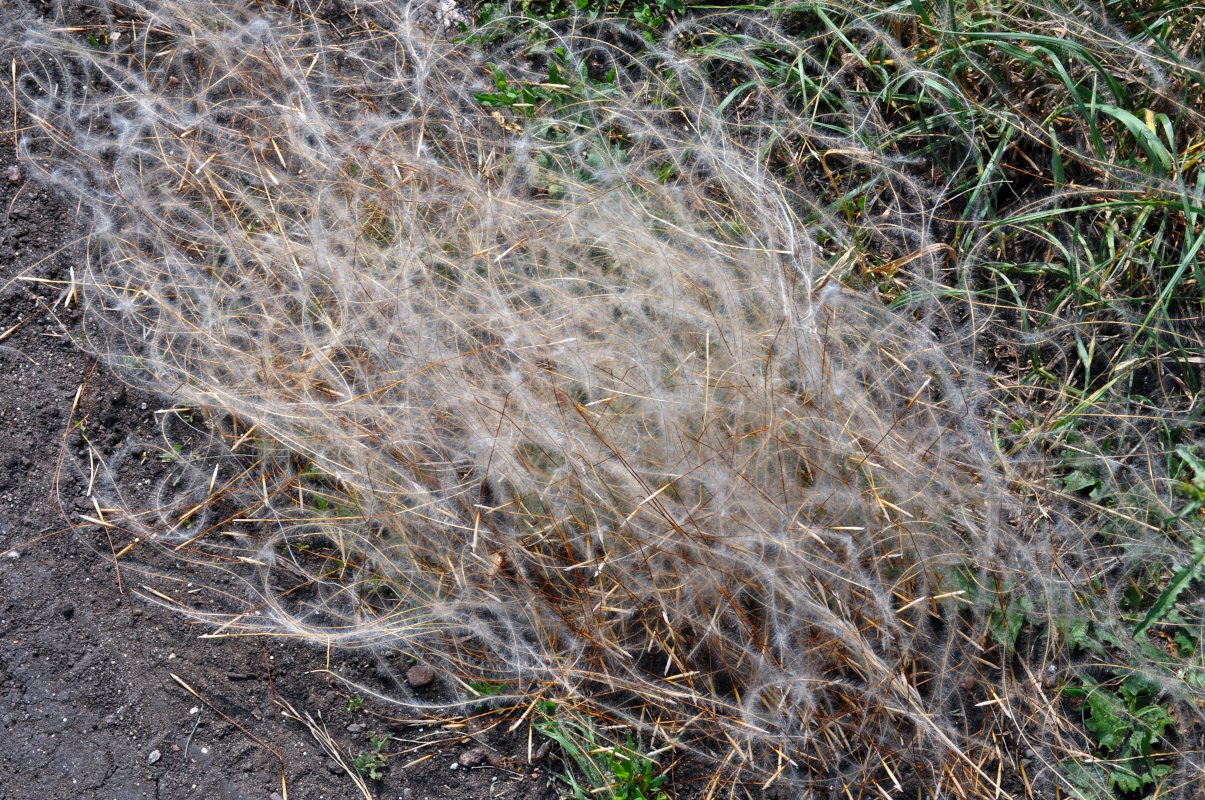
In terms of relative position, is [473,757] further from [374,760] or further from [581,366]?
[581,366]

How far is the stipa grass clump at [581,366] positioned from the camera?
203 cm

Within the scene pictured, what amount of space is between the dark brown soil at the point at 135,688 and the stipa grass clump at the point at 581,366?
0.46ft

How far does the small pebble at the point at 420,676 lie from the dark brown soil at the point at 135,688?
1.3 inches

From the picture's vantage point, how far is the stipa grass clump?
79.9 inches

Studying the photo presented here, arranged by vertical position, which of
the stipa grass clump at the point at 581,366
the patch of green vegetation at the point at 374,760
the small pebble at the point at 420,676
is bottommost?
the patch of green vegetation at the point at 374,760

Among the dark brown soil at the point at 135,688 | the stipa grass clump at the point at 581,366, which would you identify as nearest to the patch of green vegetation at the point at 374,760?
the dark brown soil at the point at 135,688

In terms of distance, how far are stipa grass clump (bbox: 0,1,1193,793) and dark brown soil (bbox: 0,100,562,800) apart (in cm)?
14

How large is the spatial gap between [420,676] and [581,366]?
98 centimetres

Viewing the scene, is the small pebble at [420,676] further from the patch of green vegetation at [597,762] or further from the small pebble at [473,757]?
the patch of green vegetation at [597,762]

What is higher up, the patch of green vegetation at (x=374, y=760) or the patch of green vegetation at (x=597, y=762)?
the patch of green vegetation at (x=597, y=762)

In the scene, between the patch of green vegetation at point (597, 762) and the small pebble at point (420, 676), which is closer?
the patch of green vegetation at point (597, 762)

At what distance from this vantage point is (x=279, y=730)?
2.11 metres

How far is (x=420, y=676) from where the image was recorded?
2.12 meters

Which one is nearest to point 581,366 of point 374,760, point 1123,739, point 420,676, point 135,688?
point 420,676
